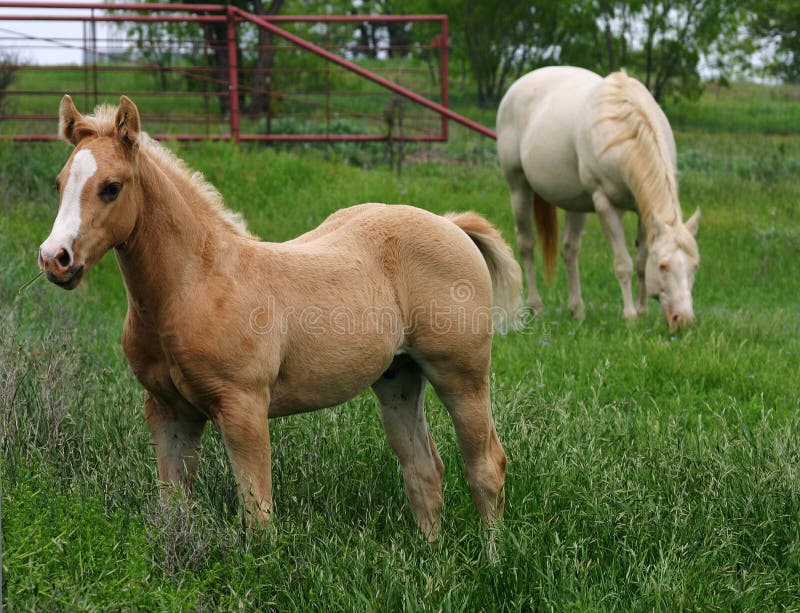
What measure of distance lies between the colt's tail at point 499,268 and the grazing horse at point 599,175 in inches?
123

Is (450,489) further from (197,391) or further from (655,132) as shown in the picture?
(655,132)

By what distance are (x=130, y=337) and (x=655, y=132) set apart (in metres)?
5.31

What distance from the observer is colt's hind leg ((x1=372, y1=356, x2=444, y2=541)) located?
4316mm

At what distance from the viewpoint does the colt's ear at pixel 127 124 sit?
10.9 ft

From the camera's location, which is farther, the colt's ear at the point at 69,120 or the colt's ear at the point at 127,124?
the colt's ear at the point at 69,120

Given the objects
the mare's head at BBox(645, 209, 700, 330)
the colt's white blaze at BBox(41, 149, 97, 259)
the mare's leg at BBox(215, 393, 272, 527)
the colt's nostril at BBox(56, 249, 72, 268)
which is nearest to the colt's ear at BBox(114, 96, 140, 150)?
the colt's white blaze at BBox(41, 149, 97, 259)

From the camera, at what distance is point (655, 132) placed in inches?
307

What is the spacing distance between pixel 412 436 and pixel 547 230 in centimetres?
535

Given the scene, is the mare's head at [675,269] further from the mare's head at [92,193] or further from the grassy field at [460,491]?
the mare's head at [92,193]

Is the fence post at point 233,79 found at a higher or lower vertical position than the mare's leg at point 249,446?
higher

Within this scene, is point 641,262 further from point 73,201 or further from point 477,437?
point 73,201

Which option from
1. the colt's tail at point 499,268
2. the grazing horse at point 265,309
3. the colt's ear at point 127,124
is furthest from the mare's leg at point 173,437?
the colt's tail at point 499,268

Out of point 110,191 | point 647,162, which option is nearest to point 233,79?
point 647,162

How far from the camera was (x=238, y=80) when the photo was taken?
17.8 meters
